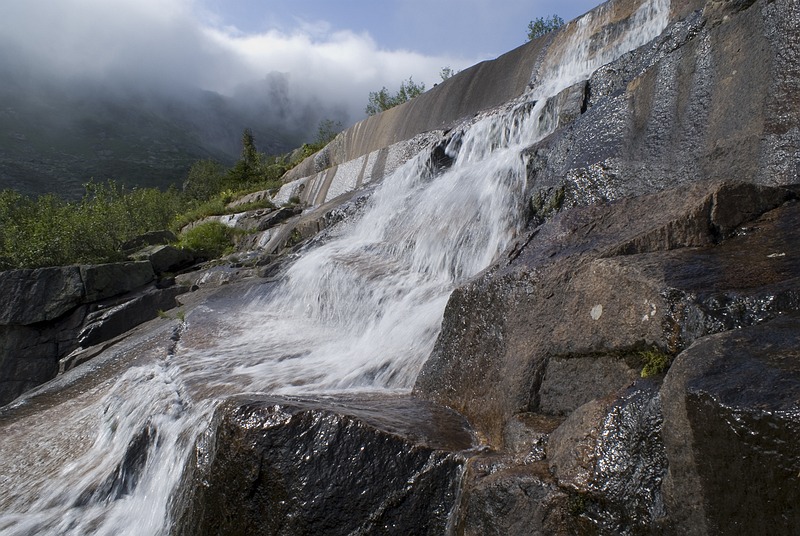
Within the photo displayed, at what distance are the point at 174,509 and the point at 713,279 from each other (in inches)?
130

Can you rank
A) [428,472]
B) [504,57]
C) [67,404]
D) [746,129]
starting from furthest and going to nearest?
[504,57] < [67,404] < [746,129] < [428,472]

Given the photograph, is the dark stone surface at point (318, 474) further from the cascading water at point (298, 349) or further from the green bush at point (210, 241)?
the green bush at point (210, 241)

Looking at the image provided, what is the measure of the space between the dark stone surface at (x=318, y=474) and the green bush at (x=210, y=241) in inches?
516

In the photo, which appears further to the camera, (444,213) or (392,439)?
(444,213)

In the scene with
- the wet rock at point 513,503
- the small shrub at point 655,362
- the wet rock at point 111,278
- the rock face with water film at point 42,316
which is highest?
the small shrub at point 655,362

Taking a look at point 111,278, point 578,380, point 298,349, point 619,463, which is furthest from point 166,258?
point 619,463

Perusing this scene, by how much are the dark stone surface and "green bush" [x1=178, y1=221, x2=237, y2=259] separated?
13.1 metres

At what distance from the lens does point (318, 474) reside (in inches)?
119

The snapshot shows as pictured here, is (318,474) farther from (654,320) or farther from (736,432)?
(736,432)

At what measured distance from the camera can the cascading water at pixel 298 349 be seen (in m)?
4.46

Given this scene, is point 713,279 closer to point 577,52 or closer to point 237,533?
point 237,533

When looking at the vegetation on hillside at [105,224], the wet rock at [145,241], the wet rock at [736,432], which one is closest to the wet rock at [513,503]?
the wet rock at [736,432]

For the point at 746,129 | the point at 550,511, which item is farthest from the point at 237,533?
the point at 746,129

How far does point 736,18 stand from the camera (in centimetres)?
501
